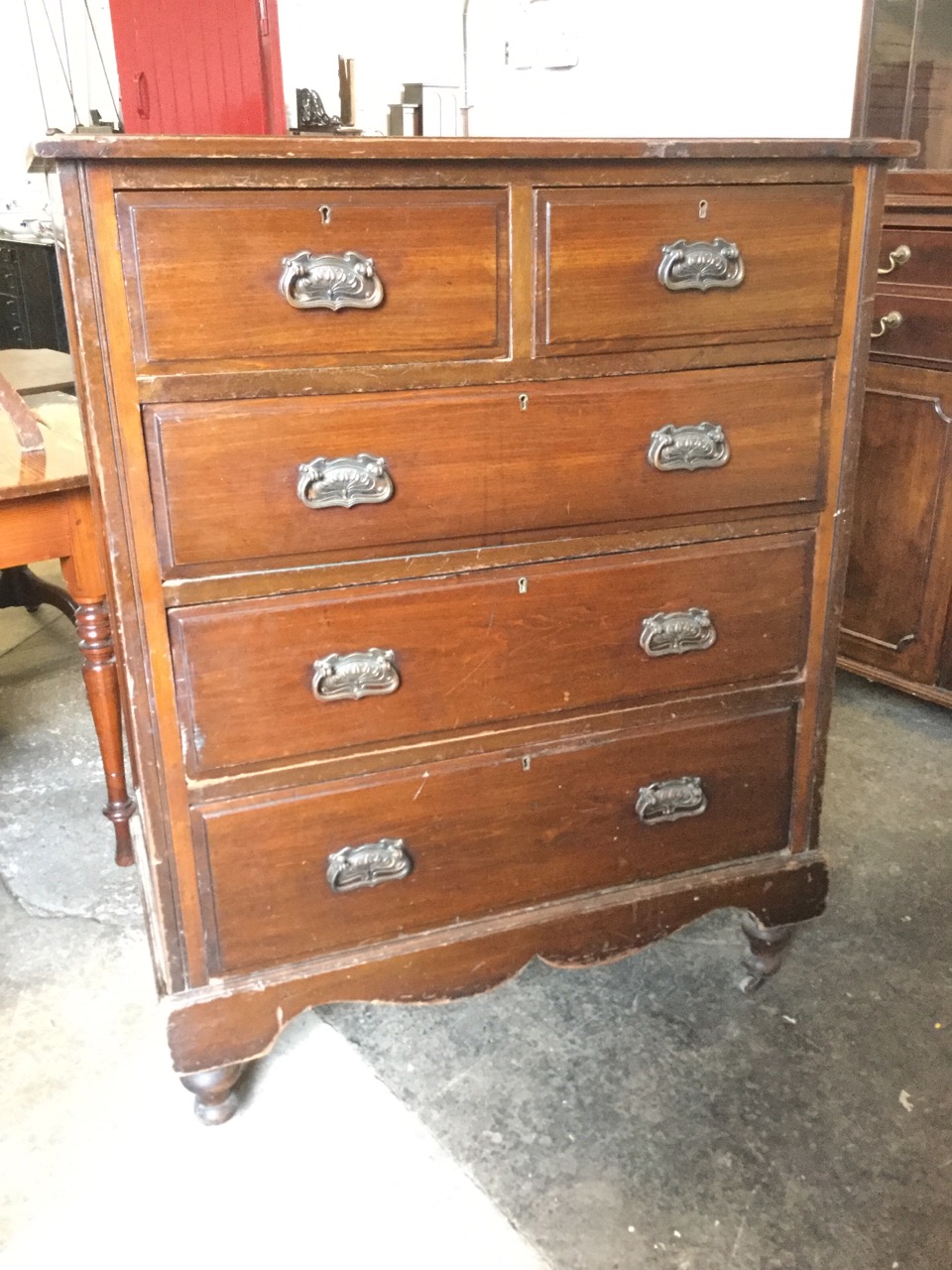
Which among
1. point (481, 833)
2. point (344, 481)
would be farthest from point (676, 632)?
point (344, 481)

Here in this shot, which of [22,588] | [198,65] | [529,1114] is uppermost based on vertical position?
[198,65]

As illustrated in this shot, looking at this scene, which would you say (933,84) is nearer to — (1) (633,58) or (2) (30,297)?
(1) (633,58)

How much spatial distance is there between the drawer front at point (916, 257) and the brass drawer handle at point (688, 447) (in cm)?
98

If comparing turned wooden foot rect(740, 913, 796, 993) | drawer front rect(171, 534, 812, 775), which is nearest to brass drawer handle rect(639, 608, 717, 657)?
drawer front rect(171, 534, 812, 775)

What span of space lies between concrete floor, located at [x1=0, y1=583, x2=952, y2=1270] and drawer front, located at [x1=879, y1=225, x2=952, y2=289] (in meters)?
1.12

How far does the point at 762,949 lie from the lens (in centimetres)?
164

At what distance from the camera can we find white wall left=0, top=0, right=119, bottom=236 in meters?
4.92

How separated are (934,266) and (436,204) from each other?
1.36 meters

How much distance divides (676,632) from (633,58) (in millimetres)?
1872

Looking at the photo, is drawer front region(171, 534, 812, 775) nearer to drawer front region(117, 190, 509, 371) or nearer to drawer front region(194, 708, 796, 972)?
drawer front region(194, 708, 796, 972)

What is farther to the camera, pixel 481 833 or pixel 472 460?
pixel 481 833

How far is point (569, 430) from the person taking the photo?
49.4 inches

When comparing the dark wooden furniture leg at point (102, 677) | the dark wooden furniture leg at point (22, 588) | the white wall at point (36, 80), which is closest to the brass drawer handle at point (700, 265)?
the dark wooden furniture leg at point (102, 677)

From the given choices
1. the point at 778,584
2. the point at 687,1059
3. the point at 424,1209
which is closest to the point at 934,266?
the point at 778,584
